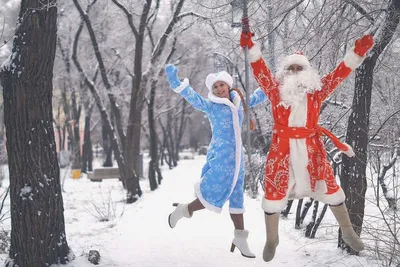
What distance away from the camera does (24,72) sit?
451 centimetres

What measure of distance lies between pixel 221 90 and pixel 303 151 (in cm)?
115

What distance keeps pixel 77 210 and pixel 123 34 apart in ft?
22.9

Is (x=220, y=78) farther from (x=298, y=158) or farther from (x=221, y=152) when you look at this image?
(x=298, y=158)

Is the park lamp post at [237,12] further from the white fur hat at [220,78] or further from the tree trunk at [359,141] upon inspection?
the tree trunk at [359,141]

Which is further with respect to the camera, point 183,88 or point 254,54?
point 183,88

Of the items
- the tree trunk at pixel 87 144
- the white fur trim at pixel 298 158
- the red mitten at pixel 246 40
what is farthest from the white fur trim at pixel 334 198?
the tree trunk at pixel 87 144

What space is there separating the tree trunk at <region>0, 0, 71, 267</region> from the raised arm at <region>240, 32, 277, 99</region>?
6.76 ft

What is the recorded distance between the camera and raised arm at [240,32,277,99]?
3.80m

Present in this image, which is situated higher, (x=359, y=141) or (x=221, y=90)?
(x=221, y=90)

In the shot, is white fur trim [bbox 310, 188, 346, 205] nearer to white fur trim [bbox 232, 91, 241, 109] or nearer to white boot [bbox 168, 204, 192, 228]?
white fur trim [bbox 232, 91, 241, 109]

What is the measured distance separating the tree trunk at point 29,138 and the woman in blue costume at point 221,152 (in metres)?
1.38


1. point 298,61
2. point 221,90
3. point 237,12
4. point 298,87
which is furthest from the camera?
point 237,12

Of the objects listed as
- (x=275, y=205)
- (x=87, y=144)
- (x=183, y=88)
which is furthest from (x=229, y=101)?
(x=87, y=144)

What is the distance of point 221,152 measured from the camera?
4.29 metres
